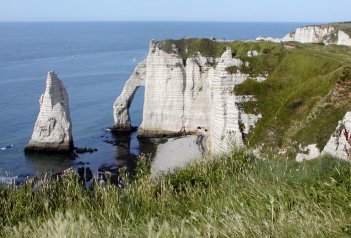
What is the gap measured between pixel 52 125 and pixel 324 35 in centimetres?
5751

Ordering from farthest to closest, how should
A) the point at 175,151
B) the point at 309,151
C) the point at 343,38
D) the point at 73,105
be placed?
the point at 73,105 < the point at 343,38 < the point at 175,151 < the point at 309,151

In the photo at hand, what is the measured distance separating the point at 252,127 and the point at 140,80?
103 feet

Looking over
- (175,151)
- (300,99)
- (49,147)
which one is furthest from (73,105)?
(300,99)

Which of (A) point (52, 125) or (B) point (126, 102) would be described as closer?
(A) point (52, 125)

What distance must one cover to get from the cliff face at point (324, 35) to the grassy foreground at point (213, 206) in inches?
2655

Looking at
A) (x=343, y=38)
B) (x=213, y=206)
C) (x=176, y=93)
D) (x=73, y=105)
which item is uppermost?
(x=343, y=38)

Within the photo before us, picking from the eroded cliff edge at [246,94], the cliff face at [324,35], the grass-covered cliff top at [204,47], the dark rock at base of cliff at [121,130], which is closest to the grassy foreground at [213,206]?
the eroded cliff edge at [246,94]

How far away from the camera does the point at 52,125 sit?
197 feet

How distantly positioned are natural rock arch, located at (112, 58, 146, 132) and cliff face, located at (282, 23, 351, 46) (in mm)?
32893

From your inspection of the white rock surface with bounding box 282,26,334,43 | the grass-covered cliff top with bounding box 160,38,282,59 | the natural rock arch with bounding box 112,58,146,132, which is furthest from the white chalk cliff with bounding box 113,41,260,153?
the white rock surface with bounding box 282,26,334,43

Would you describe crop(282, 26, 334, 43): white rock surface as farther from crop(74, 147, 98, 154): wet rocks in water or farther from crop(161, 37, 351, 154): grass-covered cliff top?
crop(74, 147, 98, 154): wet rocks in water

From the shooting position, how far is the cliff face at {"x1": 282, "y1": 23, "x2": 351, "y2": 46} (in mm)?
79975

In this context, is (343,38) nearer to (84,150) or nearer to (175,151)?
(175,151)

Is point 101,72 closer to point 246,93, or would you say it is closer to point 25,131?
point 25,131
